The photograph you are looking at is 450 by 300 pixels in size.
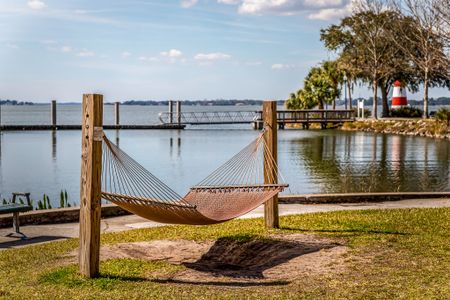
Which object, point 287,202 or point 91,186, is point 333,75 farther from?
point 91,186

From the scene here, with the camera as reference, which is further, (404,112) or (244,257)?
(404,112)

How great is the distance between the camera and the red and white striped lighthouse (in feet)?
163

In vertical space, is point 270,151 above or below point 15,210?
above

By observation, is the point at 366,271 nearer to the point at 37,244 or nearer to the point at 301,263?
the point at 301,263

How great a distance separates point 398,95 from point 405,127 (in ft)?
26.6

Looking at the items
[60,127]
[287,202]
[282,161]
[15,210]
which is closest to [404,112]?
[60,127]

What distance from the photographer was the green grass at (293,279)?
5.55 metres

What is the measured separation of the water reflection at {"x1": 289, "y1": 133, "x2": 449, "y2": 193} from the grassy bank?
2131 millimetres

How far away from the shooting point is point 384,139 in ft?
125

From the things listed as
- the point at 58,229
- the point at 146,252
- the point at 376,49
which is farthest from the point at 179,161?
the point at 376,49

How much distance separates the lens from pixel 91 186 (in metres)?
6.04

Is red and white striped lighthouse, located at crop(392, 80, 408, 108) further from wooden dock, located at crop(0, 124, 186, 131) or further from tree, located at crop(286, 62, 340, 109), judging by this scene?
wooden dock, located at crop(0, 124, 186, 131)

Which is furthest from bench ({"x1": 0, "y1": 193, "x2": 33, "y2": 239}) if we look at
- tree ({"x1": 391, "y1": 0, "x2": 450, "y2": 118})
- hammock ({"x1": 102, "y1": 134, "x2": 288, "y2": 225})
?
tree ({"x1": 391, "y1": 0, "x2": 450, "y2": 118})

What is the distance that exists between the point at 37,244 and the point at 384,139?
32224 mm
